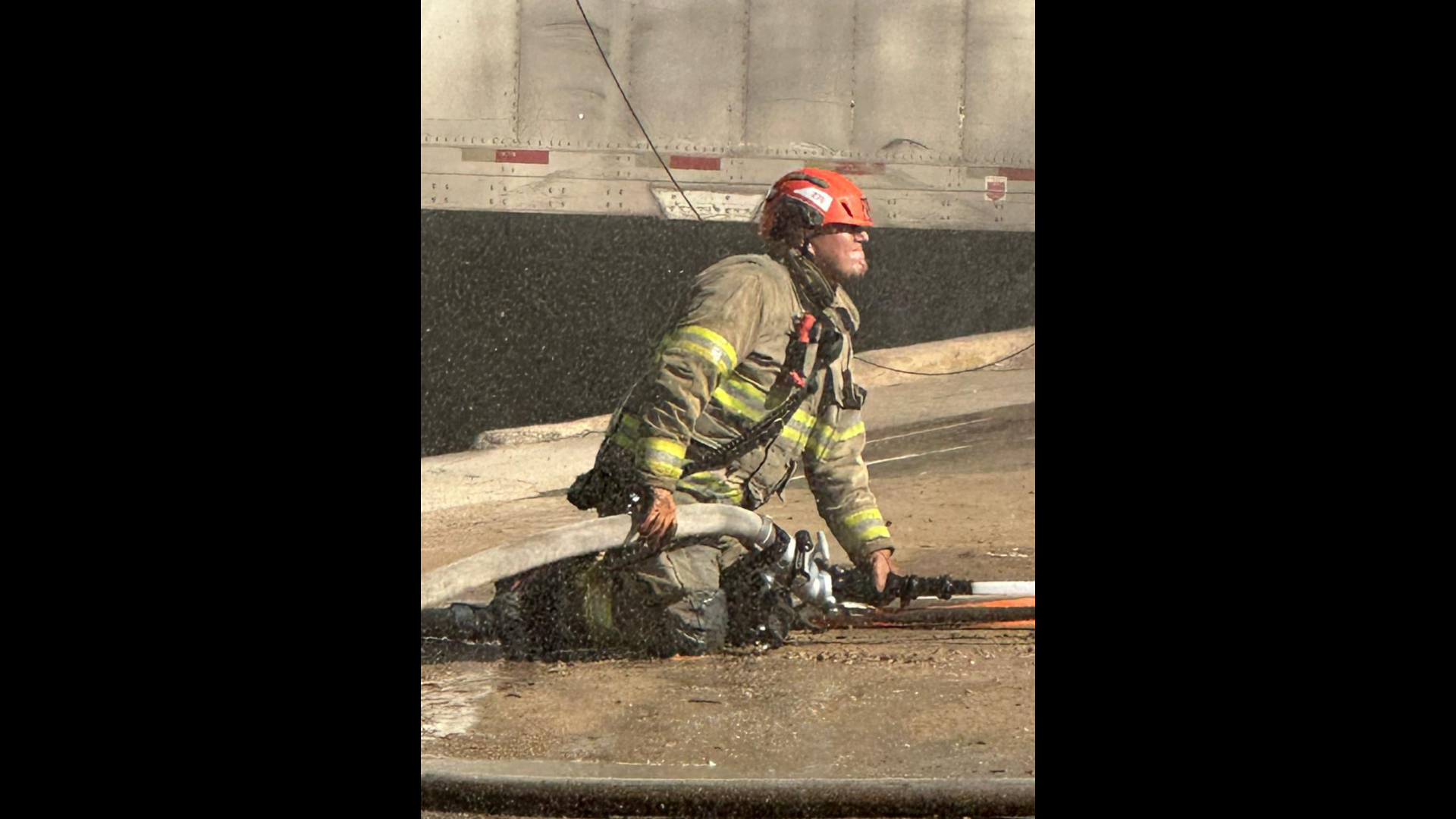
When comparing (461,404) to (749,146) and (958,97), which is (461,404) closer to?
(749,146)

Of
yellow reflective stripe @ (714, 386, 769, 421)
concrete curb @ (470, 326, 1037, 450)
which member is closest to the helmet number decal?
concrete curb @ (470, 326, 1037, 450)

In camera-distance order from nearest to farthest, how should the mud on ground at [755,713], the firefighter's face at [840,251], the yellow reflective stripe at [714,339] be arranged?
the mud on ground at [755,713] → the yellow reflective stripe at [714,339] → the firefighter's face at [840,251]

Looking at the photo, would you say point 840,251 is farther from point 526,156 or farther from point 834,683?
point 834,683

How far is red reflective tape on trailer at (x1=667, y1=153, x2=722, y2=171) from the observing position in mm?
4242

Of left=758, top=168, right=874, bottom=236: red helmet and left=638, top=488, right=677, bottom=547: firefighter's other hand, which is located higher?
left=758, top=168, right=874, bottom=236: red helmet

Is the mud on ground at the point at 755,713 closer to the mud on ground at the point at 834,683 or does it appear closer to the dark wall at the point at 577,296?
the mud on ground at the point at 834,683

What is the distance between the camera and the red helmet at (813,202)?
13.6 ft

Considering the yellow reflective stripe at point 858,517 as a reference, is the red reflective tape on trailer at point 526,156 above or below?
above

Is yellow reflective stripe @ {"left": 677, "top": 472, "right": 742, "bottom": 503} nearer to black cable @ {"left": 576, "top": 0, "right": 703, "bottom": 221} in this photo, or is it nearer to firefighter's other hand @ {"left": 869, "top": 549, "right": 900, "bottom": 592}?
firefighter's other hand @ {"left": 869, "top": 549, "right": 900, "bottom": 592}

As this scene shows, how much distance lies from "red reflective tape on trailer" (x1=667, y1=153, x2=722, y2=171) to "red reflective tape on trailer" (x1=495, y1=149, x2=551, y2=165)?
0.40 metres

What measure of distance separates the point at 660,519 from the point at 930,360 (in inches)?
41.8

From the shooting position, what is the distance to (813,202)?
413 cm

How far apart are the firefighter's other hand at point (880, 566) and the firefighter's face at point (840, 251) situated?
884mm

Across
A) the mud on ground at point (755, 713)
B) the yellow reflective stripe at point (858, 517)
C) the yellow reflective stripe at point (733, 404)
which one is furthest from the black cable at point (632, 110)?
the mud on ground at point (755, 713)
